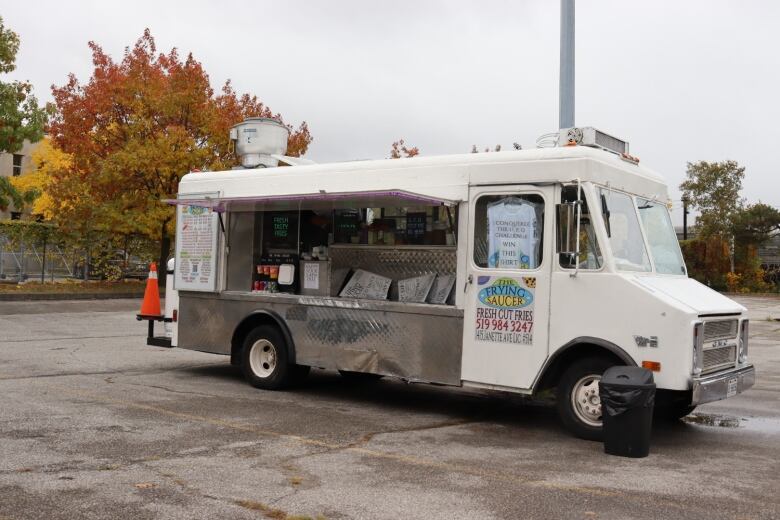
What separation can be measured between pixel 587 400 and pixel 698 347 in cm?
111

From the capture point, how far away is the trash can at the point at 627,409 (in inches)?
258

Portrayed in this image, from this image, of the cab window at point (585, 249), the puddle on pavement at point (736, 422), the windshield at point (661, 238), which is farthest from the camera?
the puddle on pavement at point (736, 422)

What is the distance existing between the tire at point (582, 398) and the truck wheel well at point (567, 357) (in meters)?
0.05

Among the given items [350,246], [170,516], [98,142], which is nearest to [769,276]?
[98,142]

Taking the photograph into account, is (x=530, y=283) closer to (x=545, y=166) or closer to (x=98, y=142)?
(x=545, y=166)

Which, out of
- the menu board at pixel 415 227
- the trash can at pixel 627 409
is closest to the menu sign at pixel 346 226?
the menu board at pixel 415 227

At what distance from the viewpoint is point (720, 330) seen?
738cm

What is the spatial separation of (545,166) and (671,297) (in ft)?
5.54

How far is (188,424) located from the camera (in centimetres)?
755

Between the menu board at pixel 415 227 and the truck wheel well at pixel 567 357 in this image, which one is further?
the menu board at pixel 415 227

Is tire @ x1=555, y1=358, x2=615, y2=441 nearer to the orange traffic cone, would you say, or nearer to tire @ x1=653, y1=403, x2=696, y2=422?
tire @ x1=653, y1=403, x2=696, y2=422

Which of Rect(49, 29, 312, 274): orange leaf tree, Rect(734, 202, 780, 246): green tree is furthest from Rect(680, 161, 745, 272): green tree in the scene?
Rect(49, 29, 312, 274): orange leaf tree

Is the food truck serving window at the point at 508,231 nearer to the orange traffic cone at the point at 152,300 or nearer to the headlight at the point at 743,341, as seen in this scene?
the headlight at the point at 743,341

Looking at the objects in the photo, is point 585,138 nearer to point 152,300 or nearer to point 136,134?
point 152,300
